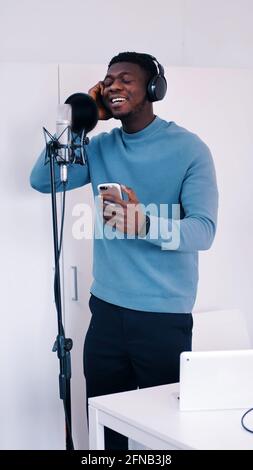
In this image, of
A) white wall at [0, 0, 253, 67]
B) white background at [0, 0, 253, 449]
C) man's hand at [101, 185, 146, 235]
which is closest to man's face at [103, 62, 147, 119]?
man's hand at [101, 185, 146, 235]

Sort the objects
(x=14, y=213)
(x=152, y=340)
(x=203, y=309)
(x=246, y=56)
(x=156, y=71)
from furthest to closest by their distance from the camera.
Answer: (x=246, y=56) → (x=203, y=309) → (x=14, y=213) → (x=156, y=71) → (x=152, y=340)

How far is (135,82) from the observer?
7.34 ft

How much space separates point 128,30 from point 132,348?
1690 mm

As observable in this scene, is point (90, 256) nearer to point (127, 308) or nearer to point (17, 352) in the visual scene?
point (17, 352)

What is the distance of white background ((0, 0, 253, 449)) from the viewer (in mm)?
2688

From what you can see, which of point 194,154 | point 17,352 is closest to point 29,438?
point 17,352

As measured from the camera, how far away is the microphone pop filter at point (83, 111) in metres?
2.20

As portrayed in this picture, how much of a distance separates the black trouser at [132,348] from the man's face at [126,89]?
2.25 feet

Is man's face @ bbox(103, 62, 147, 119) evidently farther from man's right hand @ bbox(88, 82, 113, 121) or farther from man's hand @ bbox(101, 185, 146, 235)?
man's hand @ bbox(101, 185, 146, 235)

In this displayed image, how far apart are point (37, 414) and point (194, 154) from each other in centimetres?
135

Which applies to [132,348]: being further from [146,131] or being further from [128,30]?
[128,30]

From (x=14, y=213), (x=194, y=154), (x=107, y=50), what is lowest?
(x=14, y=213)

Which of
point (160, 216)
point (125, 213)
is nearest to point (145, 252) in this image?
point (160, 216)

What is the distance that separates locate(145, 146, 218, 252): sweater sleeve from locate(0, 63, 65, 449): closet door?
2.57 feet
